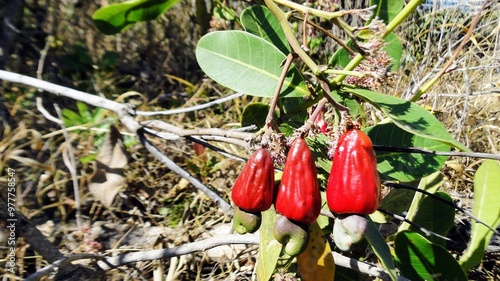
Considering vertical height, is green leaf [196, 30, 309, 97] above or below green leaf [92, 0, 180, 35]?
below

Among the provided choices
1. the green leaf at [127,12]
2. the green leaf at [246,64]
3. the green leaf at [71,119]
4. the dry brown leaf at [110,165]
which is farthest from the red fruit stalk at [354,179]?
the green leaf at [71,119]

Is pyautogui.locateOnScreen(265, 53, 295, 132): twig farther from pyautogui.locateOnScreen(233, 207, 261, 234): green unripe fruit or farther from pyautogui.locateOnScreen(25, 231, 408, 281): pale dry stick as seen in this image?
pyautogui.locateOnScreen(25, 231, 408, 281): pale dry stick

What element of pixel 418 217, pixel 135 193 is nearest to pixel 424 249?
pixel 418 217

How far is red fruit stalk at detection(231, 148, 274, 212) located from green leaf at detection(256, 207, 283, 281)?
213 millimetres

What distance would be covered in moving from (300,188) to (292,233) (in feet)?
0.24

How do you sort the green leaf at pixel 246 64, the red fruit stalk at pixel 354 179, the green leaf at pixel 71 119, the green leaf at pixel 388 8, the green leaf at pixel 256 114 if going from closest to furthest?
the red fruit stalk at pixel 354 179 → the green leaf at pixel 246 64 → the green leaf at pixel 388 8 → the green leaf at pixel 256 114 → the green leaf at pixel 71 119

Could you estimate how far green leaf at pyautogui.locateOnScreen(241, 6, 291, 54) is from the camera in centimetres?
109

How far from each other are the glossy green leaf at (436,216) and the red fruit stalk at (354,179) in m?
0.68

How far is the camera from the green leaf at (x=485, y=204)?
4.14 ft

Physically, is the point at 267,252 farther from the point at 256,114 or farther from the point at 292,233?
the point at 256,114

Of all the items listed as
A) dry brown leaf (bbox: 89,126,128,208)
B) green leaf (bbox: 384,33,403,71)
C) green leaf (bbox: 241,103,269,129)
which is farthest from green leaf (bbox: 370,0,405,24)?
dry brown leaf (bbox: 89,126,128,208)

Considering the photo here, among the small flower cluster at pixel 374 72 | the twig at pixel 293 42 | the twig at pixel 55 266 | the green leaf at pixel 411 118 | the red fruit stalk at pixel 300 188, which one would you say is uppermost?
the twig at pixel 293 42

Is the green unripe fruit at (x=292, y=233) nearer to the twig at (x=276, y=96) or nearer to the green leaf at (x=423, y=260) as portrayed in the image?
the twig at (x=276, y=96)

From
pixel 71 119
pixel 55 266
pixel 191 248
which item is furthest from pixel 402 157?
pixel 71 119
